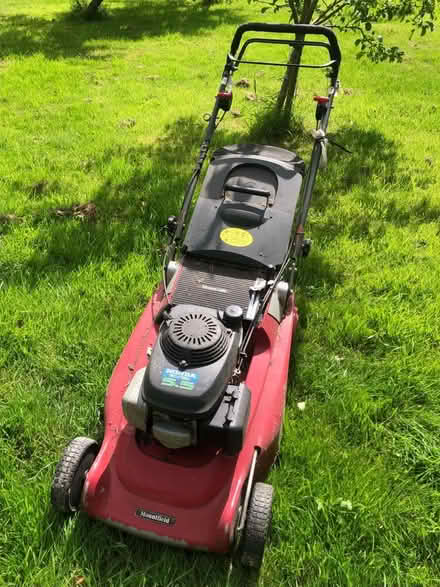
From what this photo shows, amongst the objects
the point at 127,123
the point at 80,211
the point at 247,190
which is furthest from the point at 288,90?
the point at 247,190

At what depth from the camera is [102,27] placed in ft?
33.0

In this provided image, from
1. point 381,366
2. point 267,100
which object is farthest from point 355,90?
point 381,366

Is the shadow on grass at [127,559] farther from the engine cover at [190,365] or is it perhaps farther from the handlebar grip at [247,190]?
the handlebar grip at [247,190]

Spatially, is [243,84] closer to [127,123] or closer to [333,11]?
[127,123]

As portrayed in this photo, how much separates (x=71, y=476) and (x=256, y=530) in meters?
→ 0.73

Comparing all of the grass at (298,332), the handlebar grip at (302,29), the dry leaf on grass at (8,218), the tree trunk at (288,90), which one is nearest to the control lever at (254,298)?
the grass at (298,332)

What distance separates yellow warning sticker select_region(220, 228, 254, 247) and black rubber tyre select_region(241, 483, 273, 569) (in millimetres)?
1167

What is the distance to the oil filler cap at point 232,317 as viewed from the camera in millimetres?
2033

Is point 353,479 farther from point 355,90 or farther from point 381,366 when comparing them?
point 355,90

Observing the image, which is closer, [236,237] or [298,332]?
[236,237]

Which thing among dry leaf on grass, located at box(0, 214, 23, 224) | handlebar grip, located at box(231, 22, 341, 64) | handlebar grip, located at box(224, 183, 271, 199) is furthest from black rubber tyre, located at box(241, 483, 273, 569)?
dry leaf on grass, located at box(0, 214, 23, 224)

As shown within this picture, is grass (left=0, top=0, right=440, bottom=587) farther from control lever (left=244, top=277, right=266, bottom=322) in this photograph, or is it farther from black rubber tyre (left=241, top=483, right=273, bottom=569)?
control lever (left=244, top=277, right=266, bottom=322)

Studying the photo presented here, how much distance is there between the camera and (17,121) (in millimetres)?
5602

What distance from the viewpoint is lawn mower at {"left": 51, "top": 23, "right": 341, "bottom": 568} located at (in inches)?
70.9
